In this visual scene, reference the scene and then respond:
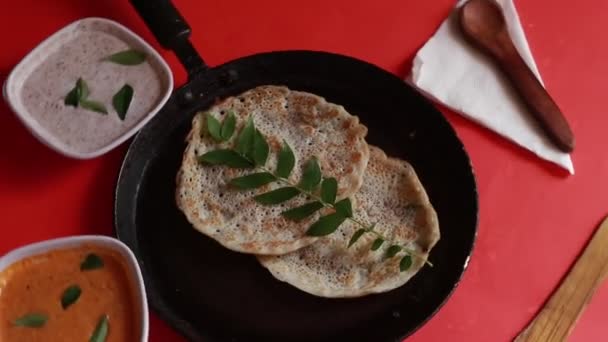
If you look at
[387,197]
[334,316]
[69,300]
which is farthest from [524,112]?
[69,300]

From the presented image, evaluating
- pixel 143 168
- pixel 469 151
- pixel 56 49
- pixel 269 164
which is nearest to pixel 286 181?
pixel 269 164

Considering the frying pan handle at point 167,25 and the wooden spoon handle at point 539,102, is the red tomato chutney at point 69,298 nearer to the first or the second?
the frying pan handle at point 167,25

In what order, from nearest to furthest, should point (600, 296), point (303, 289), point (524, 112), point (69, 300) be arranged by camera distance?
point (69, 300) < point (303, 289) < point (600, 296) < point (524, 112)

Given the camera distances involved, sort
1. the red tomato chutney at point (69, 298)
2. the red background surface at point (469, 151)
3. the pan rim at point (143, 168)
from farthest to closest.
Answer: the red background surface at point (469, 151), the pan rim at point (143, 168), the red tomato chutney at point (69, 298)

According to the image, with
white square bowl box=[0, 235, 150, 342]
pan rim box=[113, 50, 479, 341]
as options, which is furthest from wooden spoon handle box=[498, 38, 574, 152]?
white square bowl box=[0, 235, 150, 342]

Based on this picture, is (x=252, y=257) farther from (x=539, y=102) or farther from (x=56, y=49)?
(x=539, y=102)

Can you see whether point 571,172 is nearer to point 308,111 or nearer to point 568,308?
point 568,308

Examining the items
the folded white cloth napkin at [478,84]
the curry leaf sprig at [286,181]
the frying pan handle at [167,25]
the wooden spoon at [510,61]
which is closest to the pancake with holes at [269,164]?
Result: the curry leaf sprig at [286,181]
